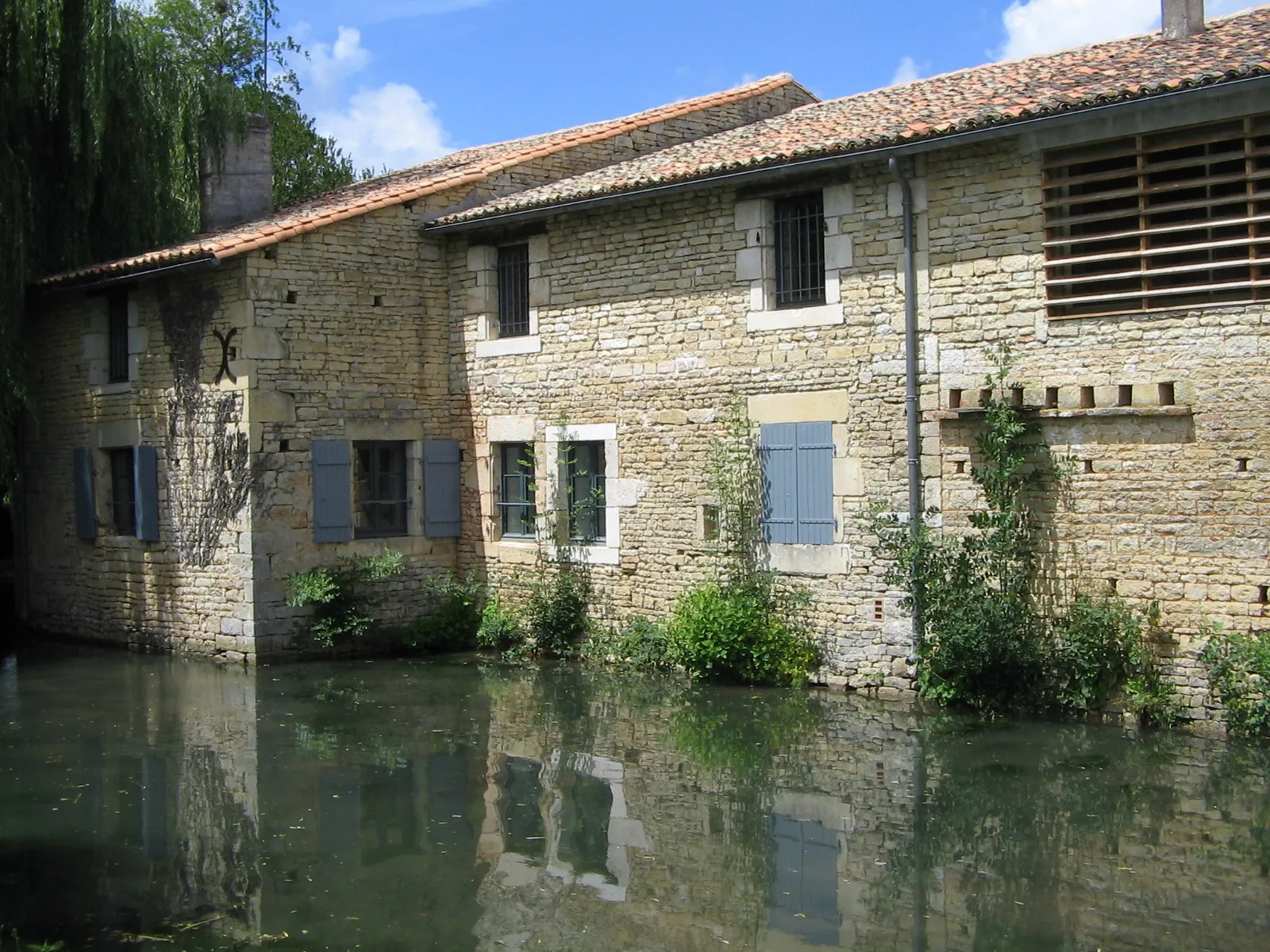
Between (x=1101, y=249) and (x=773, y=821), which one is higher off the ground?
(x=1101, y=249)

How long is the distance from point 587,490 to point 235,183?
7075 mm

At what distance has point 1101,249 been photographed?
33.1 ft

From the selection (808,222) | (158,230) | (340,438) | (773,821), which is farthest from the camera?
(158,230)

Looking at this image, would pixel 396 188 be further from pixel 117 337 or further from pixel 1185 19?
pixel 1185 19

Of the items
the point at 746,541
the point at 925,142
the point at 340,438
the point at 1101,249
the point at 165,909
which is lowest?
the point at 165,909

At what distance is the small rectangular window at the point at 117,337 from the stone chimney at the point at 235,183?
220 centimetres

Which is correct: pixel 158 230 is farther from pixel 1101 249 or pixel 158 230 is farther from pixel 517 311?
pixel 1101 249

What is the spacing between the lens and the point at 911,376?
1061 cm

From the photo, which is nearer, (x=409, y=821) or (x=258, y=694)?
(x=409, y=821)

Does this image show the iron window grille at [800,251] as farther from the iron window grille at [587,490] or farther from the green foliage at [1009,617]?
the iron window grille at [587,490]

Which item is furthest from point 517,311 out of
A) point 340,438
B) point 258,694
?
point 258,694

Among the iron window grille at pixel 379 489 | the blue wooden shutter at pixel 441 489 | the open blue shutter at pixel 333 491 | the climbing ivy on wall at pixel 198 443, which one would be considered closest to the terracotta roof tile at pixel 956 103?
the blue wooden shutter at pixel 441 489

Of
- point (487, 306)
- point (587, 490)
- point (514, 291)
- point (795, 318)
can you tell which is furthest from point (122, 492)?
point (795, 318)

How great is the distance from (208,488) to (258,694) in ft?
9.49
